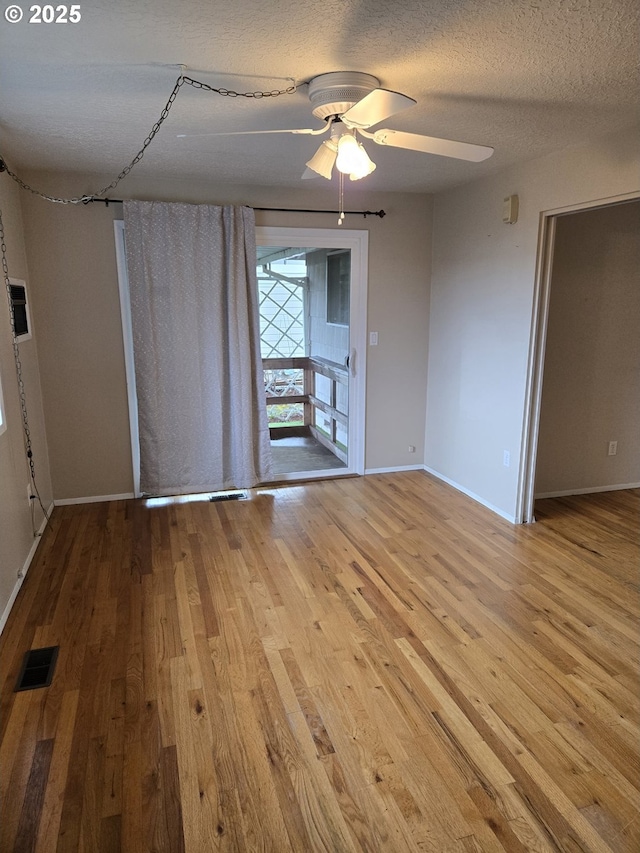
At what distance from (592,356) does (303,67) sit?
3.19 metres

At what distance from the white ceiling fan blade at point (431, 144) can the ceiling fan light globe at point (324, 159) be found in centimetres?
24

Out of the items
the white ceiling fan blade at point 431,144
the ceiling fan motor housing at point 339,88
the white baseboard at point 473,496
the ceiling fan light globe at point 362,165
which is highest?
the ceiling fan motor housing at point 339,88

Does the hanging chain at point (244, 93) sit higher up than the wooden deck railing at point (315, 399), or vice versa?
the hanging chain at point (244, 93)

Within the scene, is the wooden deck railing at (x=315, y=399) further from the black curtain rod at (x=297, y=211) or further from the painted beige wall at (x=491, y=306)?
the black curtain rod at (x=297, y=211)

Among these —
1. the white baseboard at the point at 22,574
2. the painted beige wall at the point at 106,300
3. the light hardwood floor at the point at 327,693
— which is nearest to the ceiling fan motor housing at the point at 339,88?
the painted beige wall at the point at 106,300

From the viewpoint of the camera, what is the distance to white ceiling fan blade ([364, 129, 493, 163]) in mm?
2158

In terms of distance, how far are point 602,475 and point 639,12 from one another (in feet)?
11.6

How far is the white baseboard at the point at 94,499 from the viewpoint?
416cm

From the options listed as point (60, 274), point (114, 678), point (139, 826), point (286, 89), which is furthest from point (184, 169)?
point (139, 826)

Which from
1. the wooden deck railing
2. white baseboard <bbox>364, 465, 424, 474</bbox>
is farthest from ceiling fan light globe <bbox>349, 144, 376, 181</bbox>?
white baseboard <bbox>364, 465, 424, 474</bbox>

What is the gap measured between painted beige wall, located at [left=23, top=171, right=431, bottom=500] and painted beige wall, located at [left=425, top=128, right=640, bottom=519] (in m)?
0.26

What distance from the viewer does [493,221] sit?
12.7 feet

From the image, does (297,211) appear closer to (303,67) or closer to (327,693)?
(303,67)

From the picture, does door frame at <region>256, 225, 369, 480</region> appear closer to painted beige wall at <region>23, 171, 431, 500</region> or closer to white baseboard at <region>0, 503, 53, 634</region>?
painted beige wall at <region>23, 171, 431, 500</region>
